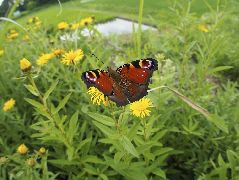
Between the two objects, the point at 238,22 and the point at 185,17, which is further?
the point at 238,22

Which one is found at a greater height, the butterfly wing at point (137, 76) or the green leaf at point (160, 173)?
the butterfly wing at point (137, 76)

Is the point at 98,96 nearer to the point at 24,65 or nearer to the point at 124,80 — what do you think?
Result: the point at 124,80

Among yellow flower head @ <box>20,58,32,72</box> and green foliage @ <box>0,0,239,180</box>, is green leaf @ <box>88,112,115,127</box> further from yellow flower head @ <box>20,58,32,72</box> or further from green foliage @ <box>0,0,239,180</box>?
yellow flower head @ <box>20,58,32,72</box>

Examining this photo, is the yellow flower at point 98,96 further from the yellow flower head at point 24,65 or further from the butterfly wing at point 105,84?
the yellow flower head at point 24,65

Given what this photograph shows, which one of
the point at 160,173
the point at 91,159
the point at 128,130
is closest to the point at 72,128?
the point at 91,159

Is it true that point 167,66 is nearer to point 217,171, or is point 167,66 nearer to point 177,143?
point 177,143

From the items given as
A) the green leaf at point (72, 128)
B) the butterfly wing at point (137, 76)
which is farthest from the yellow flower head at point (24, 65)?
the butterfly wing at point (137, 76)

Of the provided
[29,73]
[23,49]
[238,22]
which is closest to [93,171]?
[29,73]
